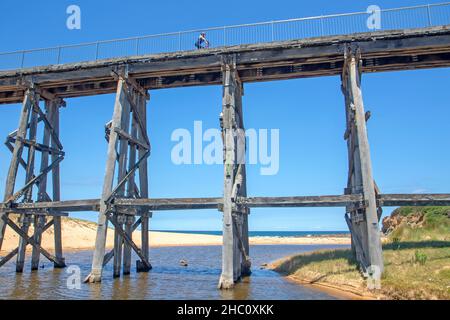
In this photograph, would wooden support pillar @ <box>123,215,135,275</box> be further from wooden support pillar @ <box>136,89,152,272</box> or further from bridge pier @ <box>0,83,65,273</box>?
bridge pier @ <box>0,83,65,273</box>

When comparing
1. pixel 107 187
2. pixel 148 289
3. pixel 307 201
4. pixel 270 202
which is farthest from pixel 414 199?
pixel 107 187

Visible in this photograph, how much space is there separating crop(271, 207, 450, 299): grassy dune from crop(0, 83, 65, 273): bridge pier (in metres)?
13.0

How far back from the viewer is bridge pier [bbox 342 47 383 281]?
12.8m

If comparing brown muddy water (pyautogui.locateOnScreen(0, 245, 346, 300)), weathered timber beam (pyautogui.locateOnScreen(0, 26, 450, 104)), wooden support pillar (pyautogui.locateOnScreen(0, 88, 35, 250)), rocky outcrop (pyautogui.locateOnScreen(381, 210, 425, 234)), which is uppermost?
weathered timber beam (pyautogui.locateOnScreen(0, 26, 450, 104))

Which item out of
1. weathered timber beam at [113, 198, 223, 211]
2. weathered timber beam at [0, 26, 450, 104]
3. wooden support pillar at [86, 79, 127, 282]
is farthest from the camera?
wooden support pillar at [86, 79, 127, 282]

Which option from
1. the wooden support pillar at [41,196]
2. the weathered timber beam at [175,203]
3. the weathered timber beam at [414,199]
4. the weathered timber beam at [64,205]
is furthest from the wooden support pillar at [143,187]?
the weathered timber beam at [414,199]

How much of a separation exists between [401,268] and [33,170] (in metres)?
17.9

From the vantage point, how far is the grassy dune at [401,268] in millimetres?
11086

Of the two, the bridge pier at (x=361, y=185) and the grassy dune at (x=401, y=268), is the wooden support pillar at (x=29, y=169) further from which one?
the bridge pier at (x=361, y=185)

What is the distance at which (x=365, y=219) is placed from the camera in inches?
535

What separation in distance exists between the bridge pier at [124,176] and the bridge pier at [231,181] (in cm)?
489

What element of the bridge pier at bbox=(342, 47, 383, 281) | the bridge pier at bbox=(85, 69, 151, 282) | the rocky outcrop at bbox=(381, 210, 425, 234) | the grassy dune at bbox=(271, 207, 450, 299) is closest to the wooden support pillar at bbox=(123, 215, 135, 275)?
the bridge pier at bbox=(85, 69, 151, 282)
